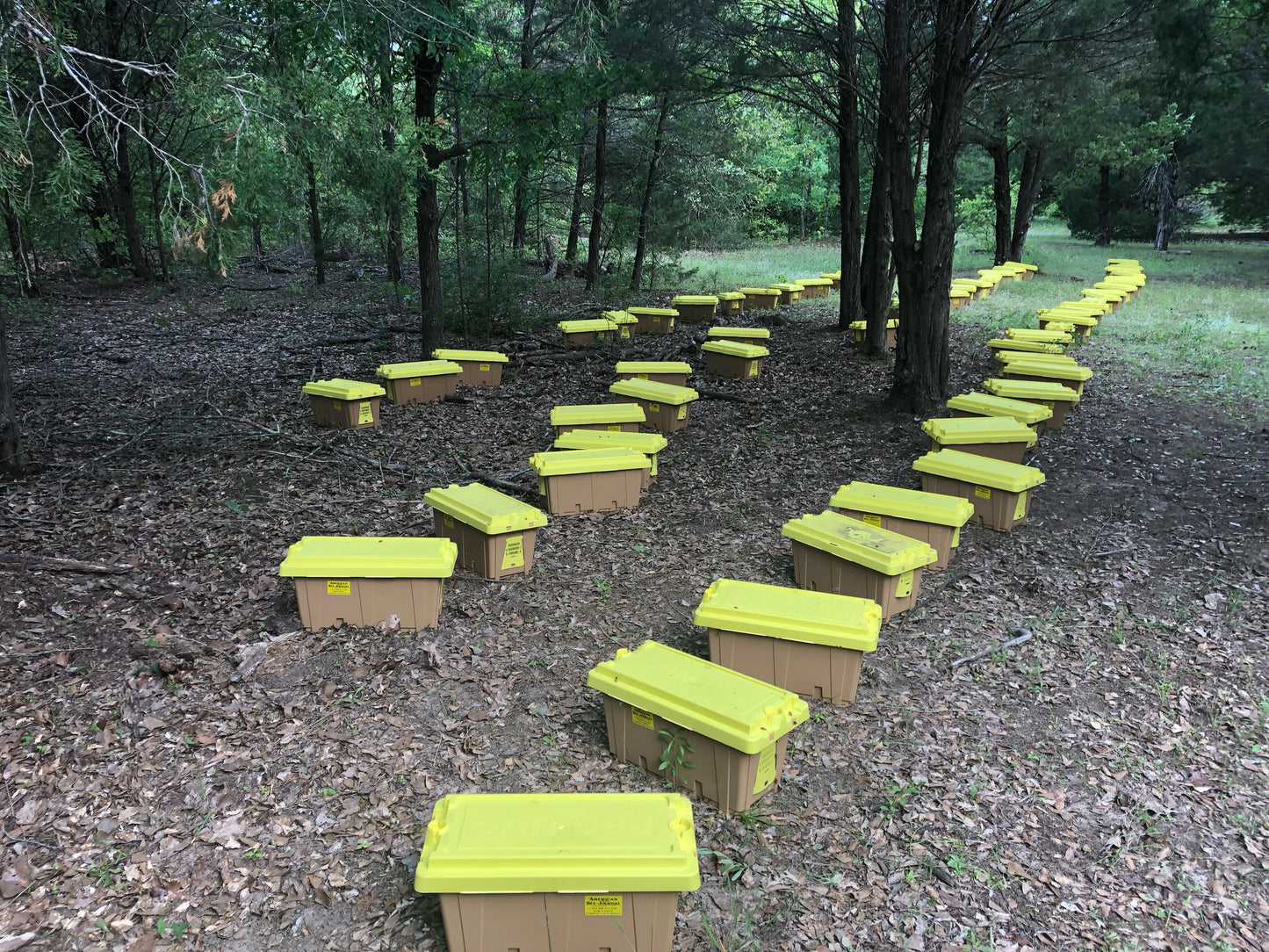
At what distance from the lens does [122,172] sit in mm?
13016

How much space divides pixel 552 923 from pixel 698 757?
3.02 ft

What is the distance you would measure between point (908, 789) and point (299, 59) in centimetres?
652

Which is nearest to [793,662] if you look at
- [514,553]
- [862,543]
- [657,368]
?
[862,543]

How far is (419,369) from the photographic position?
8.19m

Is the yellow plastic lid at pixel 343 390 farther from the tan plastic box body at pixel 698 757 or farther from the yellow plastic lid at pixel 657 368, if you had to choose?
the tan plastic box body at pixel 698 757

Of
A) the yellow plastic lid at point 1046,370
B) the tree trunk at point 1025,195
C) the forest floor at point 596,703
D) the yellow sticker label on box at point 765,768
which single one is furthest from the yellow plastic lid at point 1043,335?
the tree trunk at point 1025,195

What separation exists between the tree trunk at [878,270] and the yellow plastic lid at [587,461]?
18.6ft

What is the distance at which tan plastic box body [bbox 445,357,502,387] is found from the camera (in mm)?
8891

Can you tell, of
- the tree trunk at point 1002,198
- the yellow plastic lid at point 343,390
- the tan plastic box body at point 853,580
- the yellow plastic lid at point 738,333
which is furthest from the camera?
the tree trunk at point 1002,198

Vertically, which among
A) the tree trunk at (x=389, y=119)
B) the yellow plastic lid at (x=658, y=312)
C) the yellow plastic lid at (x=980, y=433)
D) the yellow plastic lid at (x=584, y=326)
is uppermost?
the tree trunk at (x=389, y=119)

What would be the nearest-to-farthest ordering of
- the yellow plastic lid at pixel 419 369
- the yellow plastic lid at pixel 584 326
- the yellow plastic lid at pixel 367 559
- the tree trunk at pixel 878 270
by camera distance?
the yellow plastic lid at pixel 367 559 → the yellow plastic lid at pixel 419 369 → the tree trunk at pixel 878 270 → the yellow plastic lid at pixel 584 326

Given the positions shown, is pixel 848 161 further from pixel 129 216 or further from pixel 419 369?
pixel 129 216

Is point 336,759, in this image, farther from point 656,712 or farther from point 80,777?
point 656,712

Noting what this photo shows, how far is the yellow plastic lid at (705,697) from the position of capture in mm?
2830
